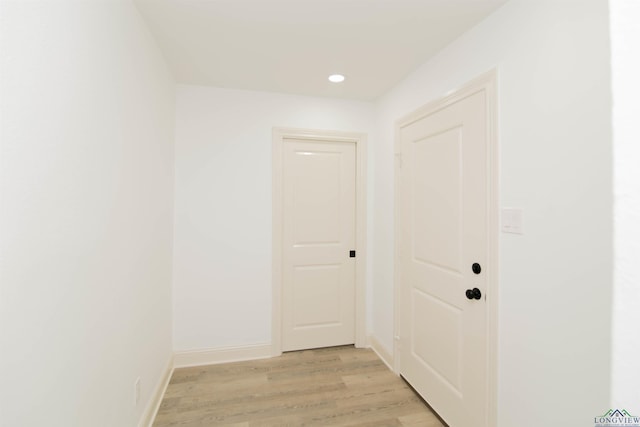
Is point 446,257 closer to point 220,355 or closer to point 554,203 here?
point 554,203

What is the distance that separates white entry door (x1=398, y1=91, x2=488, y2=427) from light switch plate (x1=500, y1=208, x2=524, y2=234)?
121 mm

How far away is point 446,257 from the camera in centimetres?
196

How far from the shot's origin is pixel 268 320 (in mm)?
2787

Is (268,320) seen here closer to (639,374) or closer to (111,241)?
(111,241)

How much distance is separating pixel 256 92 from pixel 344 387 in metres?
2.63

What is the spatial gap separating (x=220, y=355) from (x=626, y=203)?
294 cm

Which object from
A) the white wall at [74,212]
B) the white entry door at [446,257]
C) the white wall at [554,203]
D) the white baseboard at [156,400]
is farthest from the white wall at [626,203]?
the white baseboard at [156,400]

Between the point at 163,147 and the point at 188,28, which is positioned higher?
the point at 188,28

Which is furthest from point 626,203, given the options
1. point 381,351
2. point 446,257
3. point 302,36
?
point 381,351

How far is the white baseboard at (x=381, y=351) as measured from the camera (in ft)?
8.67

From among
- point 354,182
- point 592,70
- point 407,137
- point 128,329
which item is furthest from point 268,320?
point 592,70

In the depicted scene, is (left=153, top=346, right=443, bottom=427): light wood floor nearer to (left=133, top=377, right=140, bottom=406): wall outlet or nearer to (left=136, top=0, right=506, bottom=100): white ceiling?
(left=133, top=377, right=140, bottom=406): wall outlet

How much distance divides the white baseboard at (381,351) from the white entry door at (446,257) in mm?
192

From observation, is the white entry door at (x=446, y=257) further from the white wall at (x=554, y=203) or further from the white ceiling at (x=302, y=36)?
the white ceiling at (x=302, y=36)
